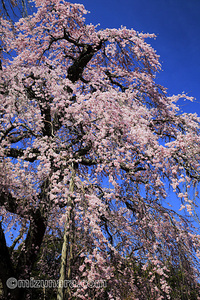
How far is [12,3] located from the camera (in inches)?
161

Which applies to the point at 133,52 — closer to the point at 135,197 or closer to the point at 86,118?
the point at 86,118

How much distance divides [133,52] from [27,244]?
6.89 m

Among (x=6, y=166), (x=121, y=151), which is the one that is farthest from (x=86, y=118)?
(x=6, y=166)

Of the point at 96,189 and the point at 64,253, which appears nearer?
the point at 64,253

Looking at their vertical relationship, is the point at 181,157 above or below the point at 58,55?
below

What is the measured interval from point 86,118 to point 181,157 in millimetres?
2313

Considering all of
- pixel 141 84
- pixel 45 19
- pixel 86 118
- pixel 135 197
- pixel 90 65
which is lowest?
pixel 135 197

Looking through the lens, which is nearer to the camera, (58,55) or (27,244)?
(27,244)

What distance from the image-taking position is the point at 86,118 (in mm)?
5609

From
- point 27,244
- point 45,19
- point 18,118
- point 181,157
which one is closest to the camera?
point 181,157

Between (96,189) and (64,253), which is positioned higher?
(96,189)

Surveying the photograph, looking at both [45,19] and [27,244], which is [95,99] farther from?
[45,19]

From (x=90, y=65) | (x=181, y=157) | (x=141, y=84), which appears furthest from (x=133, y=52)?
(x=181, y=157)

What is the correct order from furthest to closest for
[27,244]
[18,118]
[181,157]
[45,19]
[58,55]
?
1. [58,55]
2. [45,19]
3. [27,244]
4. [18,118]
5. [181,157]
